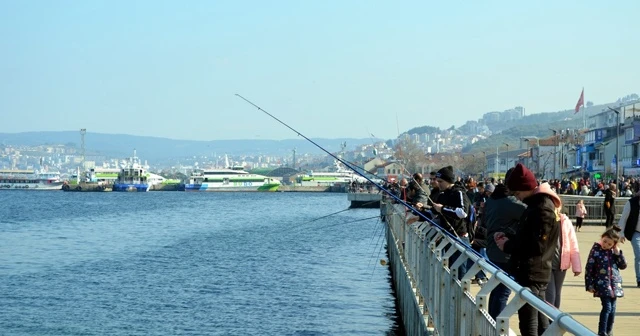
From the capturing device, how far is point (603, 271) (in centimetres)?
969

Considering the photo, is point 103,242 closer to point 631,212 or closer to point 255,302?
point 255,302

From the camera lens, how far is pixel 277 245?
4381cm

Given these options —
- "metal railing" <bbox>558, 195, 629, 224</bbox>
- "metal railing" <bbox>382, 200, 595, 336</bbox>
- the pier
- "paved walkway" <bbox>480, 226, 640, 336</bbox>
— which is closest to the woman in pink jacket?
the pier

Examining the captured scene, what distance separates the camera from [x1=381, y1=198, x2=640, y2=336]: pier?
214 inches

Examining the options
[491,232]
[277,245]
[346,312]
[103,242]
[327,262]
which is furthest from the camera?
[103,242]

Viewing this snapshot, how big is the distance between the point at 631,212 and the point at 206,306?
11.4 meters

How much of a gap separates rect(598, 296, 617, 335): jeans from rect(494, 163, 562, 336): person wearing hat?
1.96m

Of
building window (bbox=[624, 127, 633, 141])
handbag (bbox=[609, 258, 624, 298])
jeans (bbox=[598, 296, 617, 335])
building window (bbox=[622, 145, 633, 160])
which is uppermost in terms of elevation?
building window (bbox=[624, 127, 633, 141])

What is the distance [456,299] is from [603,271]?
2.47 meters

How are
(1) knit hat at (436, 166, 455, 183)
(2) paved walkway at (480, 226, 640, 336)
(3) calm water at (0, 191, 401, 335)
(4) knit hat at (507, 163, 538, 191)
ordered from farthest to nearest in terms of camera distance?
(3) calm water at (0, 191, 401, 335) < (1) knit hat at (436, 166, 455, 183) < (2) paved walkway at (480, 226, 640, 336) < (4) knit hat at (507, 163, 538, 191)

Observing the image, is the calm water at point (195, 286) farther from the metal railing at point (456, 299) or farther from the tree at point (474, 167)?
the tree at point (474, 167)

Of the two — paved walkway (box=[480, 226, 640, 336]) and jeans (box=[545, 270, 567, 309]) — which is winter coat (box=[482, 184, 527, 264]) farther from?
paved walkway (box=[480, 226, 640, 336])

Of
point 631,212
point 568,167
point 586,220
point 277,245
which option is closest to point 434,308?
point 631,212

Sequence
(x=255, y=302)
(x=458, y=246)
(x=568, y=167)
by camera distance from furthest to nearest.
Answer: (x=568, y=167), (x=255, y=302), (x=458, y=246)
